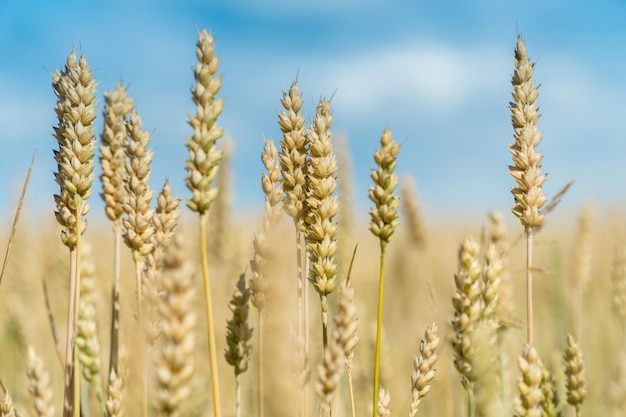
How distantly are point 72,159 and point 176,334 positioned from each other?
31.4 inches

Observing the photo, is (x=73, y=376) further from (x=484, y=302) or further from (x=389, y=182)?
(x=484, y=302)

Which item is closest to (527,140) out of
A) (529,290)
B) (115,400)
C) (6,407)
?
(529,290)

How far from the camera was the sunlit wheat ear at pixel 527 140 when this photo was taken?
1.64 m

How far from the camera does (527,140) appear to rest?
165cm

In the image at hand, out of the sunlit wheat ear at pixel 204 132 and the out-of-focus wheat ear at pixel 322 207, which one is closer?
the sunlit wheat ear at pixel 204 132

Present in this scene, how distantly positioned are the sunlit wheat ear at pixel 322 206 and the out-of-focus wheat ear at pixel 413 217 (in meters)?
2.99

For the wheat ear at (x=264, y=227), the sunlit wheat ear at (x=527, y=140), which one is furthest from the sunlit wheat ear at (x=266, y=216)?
the sunlit wheat ear at (x=527, y=140)

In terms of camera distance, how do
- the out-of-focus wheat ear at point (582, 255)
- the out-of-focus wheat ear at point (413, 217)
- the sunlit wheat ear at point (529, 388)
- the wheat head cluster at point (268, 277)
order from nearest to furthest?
the wheat head cluster at point (268, 277) → the sunlit wheat ear at point (529, 388) → the out-of-focus wheat ear at point (582, 255) → the out-of-focus wheat ear at point (413, 217)

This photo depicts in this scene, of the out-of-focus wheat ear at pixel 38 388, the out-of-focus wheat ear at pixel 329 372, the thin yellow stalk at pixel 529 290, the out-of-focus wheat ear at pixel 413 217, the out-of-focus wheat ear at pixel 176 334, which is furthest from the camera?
the out-of-focus wheat ear at pixel 413 217

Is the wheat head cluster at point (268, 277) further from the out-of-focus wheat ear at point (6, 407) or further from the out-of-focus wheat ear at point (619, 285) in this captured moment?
the out-of-focus wheat ear at point (619, 285)

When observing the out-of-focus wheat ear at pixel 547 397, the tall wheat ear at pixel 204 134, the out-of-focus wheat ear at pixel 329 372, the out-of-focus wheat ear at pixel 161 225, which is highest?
the tall wheat ear at pixel 204 134

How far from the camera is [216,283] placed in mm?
3945

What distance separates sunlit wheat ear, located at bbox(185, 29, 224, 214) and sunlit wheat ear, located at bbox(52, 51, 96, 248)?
0.40 metres

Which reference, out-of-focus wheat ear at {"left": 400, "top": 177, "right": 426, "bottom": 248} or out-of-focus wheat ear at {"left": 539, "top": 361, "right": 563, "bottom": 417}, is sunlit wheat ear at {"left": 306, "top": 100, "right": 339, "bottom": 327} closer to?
out-of-focus wheat ear at {"left": 539, "top": 361, "right": 563, "bottom": 417}
